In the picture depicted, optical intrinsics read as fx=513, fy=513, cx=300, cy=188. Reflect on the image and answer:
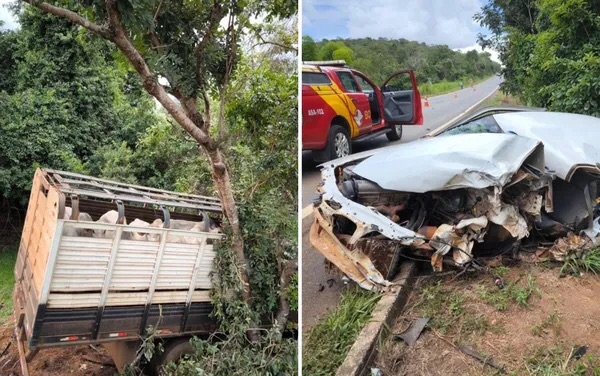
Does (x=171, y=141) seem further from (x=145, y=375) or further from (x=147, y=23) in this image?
(x=147, y=23)

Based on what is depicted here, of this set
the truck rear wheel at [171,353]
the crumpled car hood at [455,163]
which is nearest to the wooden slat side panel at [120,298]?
the truck rear wheel at [171,353]

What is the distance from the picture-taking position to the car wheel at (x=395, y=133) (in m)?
9.81

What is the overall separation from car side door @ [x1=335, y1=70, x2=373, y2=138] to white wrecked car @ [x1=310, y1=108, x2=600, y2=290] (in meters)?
3.58

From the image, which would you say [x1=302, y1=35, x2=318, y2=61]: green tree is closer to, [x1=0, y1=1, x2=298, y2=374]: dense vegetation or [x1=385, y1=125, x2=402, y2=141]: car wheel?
[x1=0, y1=1, x2=298, y2=374]: dense vegetation

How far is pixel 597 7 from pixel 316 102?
483 cm

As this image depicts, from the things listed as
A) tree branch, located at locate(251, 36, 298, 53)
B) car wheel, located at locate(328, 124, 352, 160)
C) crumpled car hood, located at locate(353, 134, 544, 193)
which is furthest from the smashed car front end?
car wheel, located at locate(328, 124, 352, 160)

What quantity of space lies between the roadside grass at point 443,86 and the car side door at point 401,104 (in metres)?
11.2

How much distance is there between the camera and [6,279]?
1080cm

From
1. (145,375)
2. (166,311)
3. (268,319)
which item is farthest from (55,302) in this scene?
(268,319)

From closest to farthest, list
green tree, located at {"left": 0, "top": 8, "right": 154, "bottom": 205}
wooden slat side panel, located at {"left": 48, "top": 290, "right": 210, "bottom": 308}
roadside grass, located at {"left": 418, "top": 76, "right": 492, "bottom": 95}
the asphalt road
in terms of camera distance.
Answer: the asphalt road
wooden slat side panel, located at {"left": 48, "top": 290, "right": 210, "bottom": 308}
green tree, located at {"left": 0, "top": 8, "right": 154, "bottom": 205}
roadside grass, located at {"left": 418, "top": 76, "right": 492, "bottom": 95}

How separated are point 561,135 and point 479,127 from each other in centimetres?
78

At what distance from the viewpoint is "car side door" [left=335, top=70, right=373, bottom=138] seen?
8.21m

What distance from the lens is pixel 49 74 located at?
1203cm

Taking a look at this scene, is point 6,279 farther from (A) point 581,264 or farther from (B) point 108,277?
(A) point 581,264
